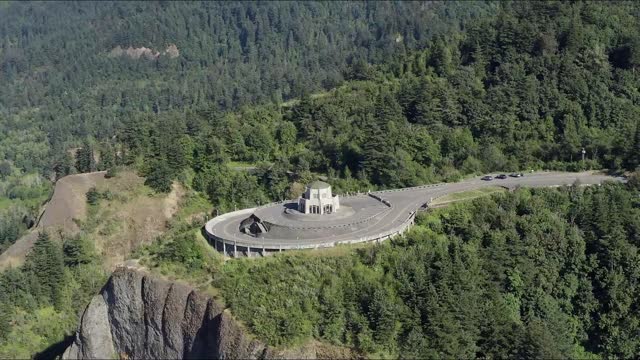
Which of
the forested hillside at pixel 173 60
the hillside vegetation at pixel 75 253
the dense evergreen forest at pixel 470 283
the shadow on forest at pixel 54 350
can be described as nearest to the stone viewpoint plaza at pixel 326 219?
the dense evergreen forest at pixel 470 283

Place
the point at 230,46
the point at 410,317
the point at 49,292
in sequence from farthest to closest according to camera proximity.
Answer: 1. the point at 230,46
2. the point at 49,292
3. the point at 410,317

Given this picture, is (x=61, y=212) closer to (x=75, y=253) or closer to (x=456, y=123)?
(x=75, y=253)

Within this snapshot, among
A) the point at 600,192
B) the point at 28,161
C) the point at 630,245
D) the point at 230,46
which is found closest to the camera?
the point at 630,245

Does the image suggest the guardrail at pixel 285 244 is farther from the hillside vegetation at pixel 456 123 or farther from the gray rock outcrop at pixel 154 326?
the hillside vegetation at pixel 456 123

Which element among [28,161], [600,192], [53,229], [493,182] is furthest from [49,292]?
[28,161]

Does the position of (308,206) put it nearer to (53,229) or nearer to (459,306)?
(459,306)

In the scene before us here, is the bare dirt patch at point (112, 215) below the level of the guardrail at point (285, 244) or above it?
below

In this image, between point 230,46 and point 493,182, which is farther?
point 230,46
